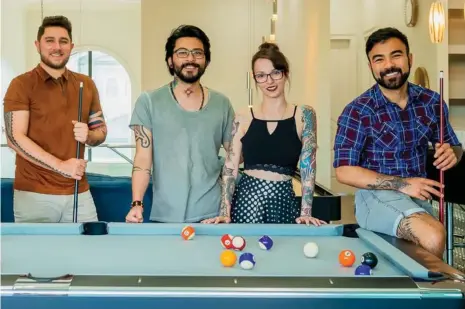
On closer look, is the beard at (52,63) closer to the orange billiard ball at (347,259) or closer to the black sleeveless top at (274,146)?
the black sleeveless top at (274,146)

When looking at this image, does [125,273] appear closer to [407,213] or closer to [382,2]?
[407,213]

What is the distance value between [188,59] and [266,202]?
2.31 feet

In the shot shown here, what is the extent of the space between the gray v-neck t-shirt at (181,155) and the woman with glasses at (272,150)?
5.7 inches

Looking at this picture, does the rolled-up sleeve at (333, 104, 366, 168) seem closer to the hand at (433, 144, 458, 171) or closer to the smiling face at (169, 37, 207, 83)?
the hand at (433, 144, 458, 171)

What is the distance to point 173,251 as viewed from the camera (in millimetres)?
1859

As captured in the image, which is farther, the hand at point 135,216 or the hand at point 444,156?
the hand at point 135,216

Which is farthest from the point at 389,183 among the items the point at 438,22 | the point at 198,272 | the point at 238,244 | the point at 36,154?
the point at 438,22

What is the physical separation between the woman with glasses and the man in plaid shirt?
175 millimetres

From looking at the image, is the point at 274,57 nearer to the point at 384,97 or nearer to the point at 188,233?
the point at 384,97

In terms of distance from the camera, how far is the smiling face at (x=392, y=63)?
2301 millimetres

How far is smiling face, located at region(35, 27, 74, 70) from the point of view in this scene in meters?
2.83

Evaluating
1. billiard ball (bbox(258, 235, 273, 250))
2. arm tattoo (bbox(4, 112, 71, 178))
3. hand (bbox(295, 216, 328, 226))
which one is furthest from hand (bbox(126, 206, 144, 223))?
billiard ball (bbox(258, 235, 273, 250))

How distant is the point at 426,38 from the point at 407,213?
483 cm

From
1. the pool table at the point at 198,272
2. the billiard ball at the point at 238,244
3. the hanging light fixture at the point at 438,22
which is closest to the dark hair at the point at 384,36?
the pool table at the point at 198,272
